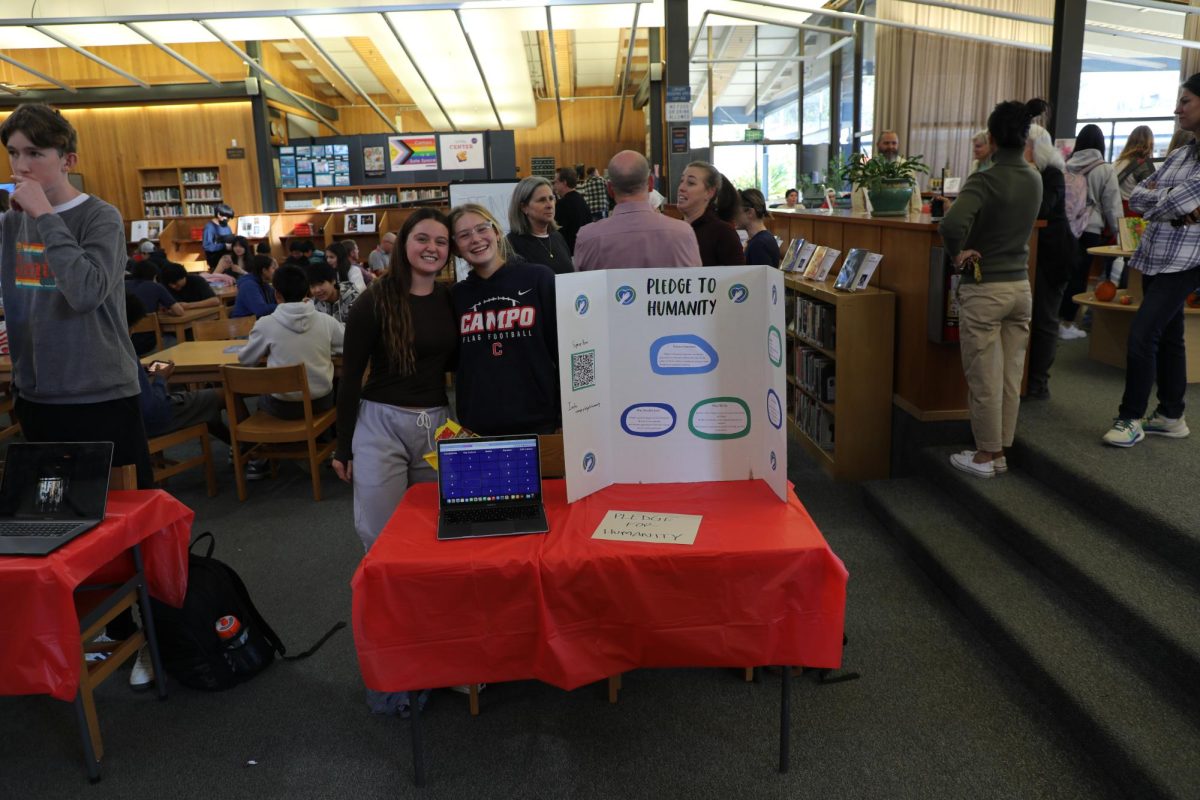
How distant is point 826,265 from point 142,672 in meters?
3.90

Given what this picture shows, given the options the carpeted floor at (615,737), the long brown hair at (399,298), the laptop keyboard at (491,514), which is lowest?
the carpeted floor at (615,737)

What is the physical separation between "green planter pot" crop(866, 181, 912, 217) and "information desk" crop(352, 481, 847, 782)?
3.14 m

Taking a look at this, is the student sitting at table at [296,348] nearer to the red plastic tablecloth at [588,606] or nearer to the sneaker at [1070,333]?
the red plastic tablecloth at [588,606]

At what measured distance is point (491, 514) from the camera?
2.06 metres

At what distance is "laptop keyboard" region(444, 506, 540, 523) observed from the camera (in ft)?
6.70

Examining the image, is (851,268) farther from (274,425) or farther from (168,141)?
(168,141)

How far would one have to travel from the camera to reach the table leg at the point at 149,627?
2375 mm

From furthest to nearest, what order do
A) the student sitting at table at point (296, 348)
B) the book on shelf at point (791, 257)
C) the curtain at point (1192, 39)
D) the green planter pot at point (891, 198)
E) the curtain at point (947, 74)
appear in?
1. the curtain at point (1192, 39)
2. the curtain at point (947, 74)
3. the book on shelf at point (791, 257)
4. the green planter pot at point (891, 198)
5. the student sitting at table at point (296, 348)

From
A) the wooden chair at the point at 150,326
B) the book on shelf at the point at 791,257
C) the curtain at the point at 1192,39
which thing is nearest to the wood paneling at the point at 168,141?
the wooden chair at the point at 150,326

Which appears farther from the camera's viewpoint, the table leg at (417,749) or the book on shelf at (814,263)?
the book on shelf at (814,263)

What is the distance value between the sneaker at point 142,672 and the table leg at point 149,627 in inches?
1.9

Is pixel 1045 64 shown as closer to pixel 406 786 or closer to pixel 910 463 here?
pixel 910 463

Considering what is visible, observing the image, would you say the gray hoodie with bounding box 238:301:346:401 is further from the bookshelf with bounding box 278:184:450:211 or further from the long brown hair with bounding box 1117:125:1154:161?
the bookshelf with bounding box 278:184:450:211

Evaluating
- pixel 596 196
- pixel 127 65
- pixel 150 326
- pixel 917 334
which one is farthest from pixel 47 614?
pixel 127 65
